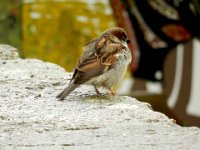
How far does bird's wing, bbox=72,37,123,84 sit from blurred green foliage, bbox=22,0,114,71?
4.42 metres

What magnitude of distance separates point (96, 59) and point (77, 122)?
0.93 meters

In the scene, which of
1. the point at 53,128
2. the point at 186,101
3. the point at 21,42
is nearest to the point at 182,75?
the point at 186,101

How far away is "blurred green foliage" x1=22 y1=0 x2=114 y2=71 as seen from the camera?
29.6 ft

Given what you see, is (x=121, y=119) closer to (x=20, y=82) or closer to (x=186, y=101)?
(x=20, y=82)

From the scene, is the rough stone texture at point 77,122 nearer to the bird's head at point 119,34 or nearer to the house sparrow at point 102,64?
the house sparrow at point 102,64

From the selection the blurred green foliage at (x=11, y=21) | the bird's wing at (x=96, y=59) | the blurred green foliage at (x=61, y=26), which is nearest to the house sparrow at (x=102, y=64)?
the bird's wing at (x=96, y=59)

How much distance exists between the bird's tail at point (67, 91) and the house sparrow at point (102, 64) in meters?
0.04

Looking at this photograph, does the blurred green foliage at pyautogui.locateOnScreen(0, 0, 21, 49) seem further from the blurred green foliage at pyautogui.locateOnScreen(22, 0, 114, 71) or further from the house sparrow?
the house sparrow

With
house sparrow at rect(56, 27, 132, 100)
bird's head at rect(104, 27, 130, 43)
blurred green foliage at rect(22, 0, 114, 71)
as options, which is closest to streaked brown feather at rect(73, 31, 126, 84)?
house sparrow at rect(56, 27, 132, 100)

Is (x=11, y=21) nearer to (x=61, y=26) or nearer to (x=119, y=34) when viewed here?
(x=61, y=26)

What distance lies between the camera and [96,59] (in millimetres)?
4383

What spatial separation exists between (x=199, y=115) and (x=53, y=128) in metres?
5.27

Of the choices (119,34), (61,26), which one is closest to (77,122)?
(119,34)

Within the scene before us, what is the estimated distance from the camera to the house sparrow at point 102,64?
4289 millimetres
